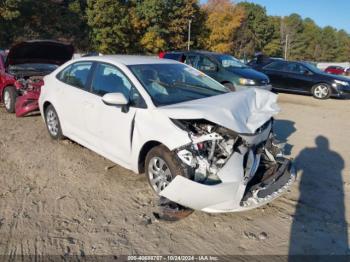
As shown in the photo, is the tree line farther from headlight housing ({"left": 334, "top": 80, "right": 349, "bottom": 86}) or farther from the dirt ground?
the dirt ground

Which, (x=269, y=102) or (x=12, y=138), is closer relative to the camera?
(x=269, y=102)

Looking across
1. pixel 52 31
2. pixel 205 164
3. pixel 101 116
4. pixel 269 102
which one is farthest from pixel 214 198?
pixel 52 31

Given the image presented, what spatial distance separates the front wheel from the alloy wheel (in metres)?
11.1

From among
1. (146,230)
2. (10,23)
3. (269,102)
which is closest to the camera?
(146,230)

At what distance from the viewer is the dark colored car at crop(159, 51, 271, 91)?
1103 cm

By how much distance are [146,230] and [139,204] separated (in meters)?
0.57

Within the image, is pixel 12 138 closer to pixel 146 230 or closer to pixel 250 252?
pixel 146 230

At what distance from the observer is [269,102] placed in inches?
178

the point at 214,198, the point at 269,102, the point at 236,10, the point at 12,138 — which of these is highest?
the point at 236,10

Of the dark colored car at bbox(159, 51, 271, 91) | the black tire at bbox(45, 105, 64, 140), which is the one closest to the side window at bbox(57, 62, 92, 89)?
the black tire at bbox(45, 105, 64, 140)

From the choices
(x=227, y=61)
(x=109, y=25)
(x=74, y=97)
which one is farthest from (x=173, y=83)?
(x=109, y=25)

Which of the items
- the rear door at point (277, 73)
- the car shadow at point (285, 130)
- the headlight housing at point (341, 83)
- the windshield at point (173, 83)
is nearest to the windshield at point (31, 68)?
the windshield at point (173, 83)

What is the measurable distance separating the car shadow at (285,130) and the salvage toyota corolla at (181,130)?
2.20m

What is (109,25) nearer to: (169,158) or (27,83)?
→ (27,83)
